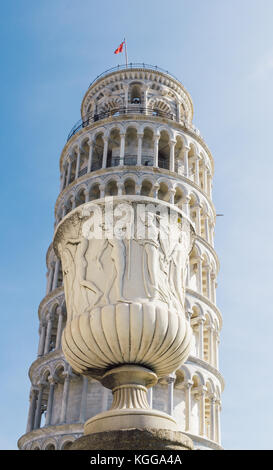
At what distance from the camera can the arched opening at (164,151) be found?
33.8 m

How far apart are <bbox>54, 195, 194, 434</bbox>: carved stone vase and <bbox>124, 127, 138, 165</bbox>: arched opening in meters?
25.4

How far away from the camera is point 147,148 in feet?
110

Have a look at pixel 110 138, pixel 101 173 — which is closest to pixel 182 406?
pixel 101 173

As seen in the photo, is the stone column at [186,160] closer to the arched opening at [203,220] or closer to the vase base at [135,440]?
the arched opening at [203,220]

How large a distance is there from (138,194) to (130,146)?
14.1 ft

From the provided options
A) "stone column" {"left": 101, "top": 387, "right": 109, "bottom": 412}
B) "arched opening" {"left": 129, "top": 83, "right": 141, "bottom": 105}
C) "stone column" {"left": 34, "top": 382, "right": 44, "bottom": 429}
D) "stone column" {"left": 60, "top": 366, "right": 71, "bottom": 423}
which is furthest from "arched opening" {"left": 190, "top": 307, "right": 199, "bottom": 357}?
"arched opening" {"left": 129, "top": 83, "right": 141, "bottom": 105}

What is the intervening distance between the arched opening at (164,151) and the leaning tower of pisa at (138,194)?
6 centimetres

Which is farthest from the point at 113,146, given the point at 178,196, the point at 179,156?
the point at 178,196

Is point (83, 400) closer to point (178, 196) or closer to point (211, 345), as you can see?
point (211, 345)

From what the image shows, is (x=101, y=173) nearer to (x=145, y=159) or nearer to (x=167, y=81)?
(x=145, y=159)

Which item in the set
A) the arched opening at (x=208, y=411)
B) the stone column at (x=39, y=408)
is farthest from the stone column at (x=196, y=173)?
the stone column at (x=39, y=408)

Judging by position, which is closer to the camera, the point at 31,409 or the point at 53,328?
the point at 31,409

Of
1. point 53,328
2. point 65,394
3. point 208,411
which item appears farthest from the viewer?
point 53,328

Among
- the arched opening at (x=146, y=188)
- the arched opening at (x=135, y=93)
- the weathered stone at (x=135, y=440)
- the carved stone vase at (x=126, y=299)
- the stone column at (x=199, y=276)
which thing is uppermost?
the arched opening at (x=135, y=93)
